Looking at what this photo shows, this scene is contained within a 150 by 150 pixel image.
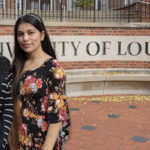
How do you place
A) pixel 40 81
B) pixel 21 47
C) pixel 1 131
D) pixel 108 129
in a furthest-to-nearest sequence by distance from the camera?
pixel 108 129 → pixel 21 47 → pixel 40 81 → pixel 1 131

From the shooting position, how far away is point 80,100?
7621mm

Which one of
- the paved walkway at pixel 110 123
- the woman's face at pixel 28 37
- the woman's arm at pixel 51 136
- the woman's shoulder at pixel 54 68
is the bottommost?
the paved walkway at pixel 110 123

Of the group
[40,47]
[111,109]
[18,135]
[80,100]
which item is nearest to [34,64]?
[40,47]

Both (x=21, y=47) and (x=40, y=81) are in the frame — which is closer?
(x=40, y=81)

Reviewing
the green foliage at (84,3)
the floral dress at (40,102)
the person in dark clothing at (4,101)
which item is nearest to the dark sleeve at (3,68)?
the person in dark clothing at (4,101)

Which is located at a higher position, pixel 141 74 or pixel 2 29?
pixel 2 29

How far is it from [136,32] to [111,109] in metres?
3.17

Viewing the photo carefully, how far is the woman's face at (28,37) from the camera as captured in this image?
5.62 feet

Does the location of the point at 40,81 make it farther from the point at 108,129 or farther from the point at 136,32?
the point at 136,32

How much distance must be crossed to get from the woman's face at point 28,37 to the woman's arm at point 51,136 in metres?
0.50

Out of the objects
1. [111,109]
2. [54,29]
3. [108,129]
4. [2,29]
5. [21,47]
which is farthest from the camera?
[54,29]

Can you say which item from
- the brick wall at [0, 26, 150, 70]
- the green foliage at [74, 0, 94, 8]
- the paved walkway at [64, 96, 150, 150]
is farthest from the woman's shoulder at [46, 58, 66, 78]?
the green foliage at [74, 0, 94, 8]

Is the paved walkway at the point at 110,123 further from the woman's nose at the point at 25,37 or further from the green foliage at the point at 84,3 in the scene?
the green foliage at the point at 84,3

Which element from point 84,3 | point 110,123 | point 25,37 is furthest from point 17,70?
point 84,3
